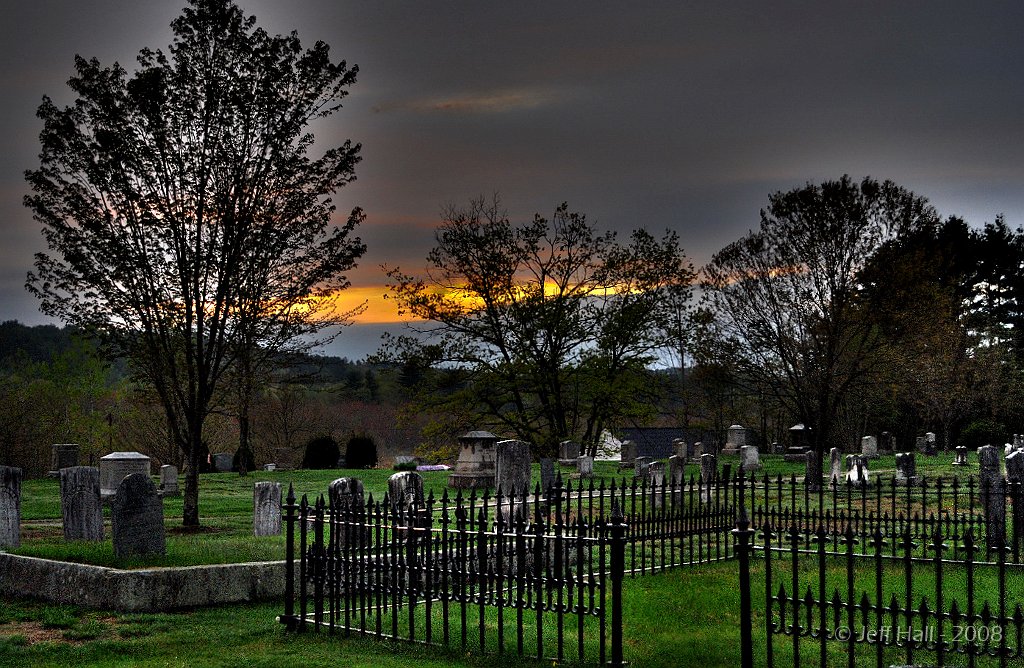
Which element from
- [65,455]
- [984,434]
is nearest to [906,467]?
[984,434]

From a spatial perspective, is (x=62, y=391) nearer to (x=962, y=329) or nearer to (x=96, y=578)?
(x=96, y=578)

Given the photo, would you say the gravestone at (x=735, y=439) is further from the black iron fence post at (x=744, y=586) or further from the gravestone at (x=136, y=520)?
the black iron fence post at (x=744, y=586)

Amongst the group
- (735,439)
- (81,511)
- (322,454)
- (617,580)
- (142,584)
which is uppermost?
(617,580)

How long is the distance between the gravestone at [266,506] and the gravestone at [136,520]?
4.12 m

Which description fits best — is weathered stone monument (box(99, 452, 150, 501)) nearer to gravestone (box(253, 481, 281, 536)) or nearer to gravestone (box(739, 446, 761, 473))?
gravestone (box(253, 481, 281, 536))

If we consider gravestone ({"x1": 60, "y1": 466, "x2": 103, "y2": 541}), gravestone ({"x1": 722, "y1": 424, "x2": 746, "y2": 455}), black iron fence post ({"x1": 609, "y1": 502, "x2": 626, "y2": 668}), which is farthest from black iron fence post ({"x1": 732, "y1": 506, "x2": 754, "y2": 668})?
gravestone ({"x1": 722, "y1": 424, "x2": 746, "y2": 455})

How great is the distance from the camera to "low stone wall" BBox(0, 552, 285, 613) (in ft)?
40.2

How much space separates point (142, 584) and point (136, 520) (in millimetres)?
1414

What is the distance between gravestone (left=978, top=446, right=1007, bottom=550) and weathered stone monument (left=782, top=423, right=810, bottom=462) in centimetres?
2625

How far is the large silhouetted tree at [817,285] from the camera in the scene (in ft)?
120

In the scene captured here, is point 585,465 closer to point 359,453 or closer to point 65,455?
point 359,453

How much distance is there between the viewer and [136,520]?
44.1 feet

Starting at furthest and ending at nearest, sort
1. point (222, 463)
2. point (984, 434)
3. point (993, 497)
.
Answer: point (984, 434), point (222, 463), point (993, 497)

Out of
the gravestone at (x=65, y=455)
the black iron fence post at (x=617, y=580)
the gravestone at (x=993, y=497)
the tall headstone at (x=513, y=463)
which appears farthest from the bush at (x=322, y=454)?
the black iron fence post at (x=617, y=580)
